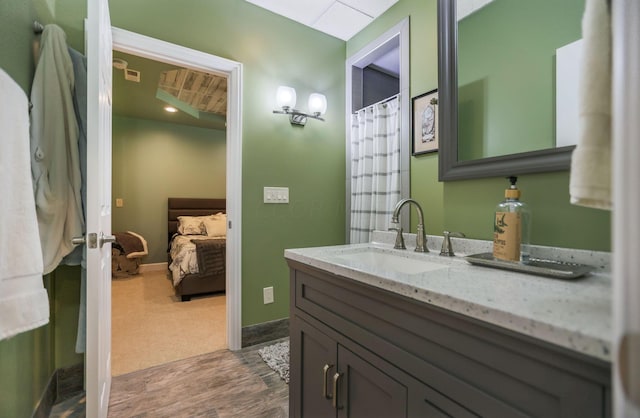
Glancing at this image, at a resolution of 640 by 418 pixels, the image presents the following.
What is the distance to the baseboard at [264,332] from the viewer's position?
86.0 inches

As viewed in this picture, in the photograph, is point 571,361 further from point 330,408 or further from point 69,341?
point 69,341

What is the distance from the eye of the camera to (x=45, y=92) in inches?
52.6

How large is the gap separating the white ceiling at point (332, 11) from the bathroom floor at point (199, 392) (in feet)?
8.82

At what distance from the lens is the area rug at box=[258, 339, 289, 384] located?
1842mm

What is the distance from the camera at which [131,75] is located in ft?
10.5

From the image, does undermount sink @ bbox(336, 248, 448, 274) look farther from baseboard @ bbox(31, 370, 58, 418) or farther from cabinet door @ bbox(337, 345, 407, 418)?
baseboard @ bbox(31, 370, 58, 418)

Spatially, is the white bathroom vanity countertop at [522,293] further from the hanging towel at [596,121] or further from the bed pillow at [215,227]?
the bed pillow at [215,227]

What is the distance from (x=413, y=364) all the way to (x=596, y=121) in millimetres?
648

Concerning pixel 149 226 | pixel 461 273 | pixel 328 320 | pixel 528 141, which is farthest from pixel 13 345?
pixel 149 226

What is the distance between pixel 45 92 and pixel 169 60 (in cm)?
81

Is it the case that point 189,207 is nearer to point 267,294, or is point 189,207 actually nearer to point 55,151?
point 267,294

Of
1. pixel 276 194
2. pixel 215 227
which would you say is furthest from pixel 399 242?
pixel 215 227

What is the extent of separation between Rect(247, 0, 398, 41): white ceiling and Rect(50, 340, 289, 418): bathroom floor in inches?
106

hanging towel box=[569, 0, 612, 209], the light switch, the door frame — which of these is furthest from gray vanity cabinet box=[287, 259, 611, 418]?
the light switch
